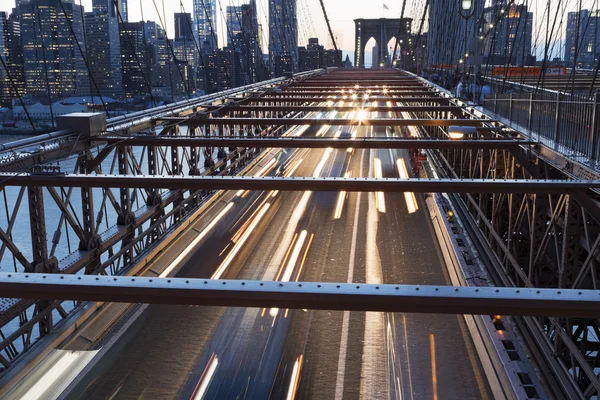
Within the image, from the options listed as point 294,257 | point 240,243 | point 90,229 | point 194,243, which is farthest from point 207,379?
point 240,243

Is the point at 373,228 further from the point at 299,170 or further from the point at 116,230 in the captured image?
the point at 299,170

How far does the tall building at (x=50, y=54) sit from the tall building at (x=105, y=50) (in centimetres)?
141

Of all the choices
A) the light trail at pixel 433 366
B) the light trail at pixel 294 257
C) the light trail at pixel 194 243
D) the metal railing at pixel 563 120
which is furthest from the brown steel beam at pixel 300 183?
the light trail at pixel 194 243

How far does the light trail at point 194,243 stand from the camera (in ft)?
56.0

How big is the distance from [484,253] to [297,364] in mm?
7551

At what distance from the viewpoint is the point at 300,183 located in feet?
30.1

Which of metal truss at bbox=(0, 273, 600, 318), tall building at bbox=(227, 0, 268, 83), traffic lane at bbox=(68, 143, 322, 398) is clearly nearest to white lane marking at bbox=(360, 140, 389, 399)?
traffic lane at bbox=(68, 143, 322, 398)

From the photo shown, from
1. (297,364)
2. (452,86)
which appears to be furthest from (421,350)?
(452,86)

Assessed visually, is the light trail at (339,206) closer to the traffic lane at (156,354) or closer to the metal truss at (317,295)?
the traffic lane at (156,354)

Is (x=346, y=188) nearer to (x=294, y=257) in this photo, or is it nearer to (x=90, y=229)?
(x=90, y=229)

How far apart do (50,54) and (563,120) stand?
1864 centimetres

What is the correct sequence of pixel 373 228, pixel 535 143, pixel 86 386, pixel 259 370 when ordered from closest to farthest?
pixel 86 386 → pixel 259 370 → pixel 535 143 → pixel 373 228

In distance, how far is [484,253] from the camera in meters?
17.2

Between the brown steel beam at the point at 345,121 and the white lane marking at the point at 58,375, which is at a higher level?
the brown steel beam at the point at 345,121
